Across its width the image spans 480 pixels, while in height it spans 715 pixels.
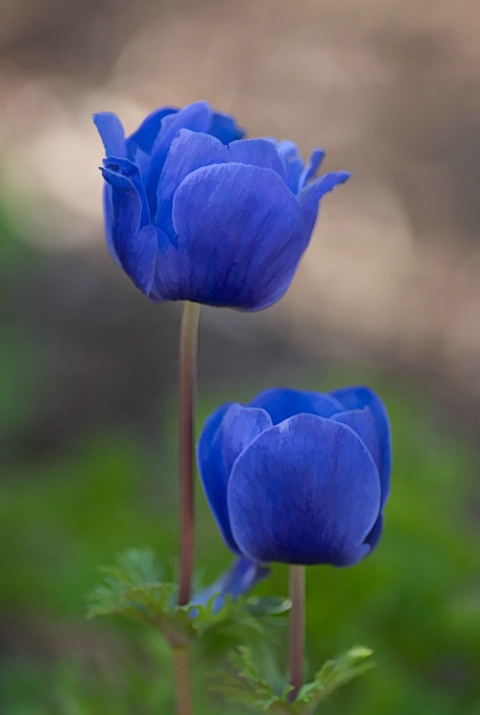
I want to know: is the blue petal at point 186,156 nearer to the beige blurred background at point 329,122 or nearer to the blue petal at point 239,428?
the blue petal at point 239,428

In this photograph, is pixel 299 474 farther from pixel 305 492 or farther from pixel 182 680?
pixel 182 680

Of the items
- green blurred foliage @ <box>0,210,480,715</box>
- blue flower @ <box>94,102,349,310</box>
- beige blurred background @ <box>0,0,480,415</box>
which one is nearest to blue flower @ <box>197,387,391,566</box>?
blue flower @ <box>94,102,349,310</box>

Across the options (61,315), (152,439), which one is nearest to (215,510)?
(152,439)

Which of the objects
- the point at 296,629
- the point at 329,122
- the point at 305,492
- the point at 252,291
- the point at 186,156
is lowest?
the point at 296,629

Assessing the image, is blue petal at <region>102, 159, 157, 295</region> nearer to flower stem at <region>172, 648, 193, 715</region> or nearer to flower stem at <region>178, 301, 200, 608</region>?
flower stem at <region>178, 301, 200, 608</region>

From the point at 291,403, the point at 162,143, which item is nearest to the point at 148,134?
the point at 162,143

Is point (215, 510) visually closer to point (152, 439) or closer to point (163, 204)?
point (163, 204)

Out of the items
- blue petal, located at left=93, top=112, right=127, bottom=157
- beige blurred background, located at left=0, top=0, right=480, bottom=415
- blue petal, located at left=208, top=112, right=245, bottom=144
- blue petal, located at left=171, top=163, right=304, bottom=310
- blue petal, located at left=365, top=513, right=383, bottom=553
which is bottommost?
blue petal, located at left=365, top=513, right=383, bottom=553
